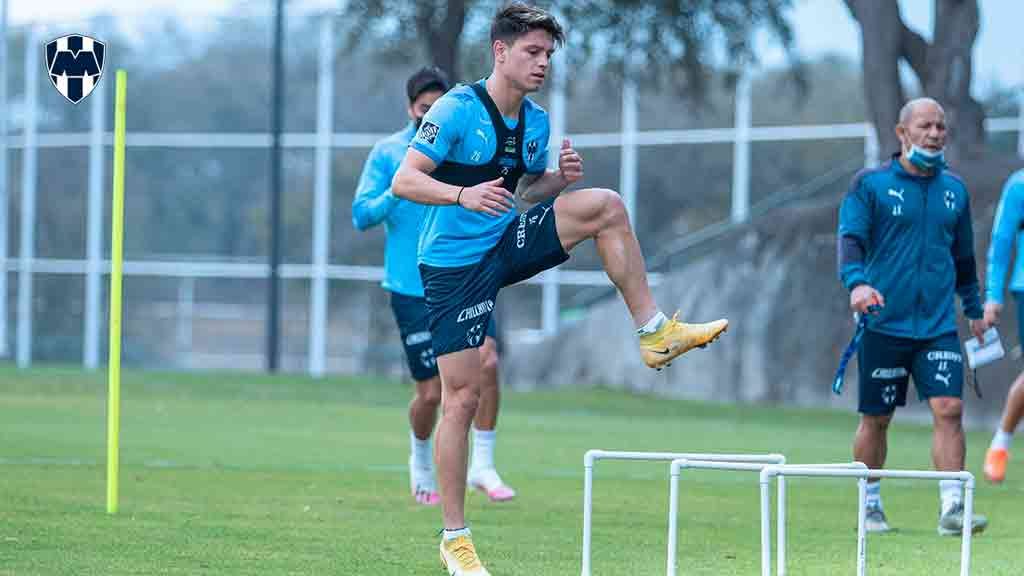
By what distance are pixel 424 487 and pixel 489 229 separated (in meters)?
3.31

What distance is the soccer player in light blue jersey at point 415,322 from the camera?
35.3 feet

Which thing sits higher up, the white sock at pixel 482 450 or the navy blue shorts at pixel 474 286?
the navy blue shorts at pixel 474 286

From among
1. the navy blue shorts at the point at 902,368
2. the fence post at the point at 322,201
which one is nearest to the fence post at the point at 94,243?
the fence post at the point at 322,201

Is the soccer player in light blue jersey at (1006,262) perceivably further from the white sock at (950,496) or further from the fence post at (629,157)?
the fence post at (629,157)

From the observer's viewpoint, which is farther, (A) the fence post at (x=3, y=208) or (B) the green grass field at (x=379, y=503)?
(A) the fence post at (x=3, y=208)

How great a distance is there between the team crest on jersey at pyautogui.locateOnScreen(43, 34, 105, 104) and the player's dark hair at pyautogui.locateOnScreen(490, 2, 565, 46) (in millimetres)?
2231

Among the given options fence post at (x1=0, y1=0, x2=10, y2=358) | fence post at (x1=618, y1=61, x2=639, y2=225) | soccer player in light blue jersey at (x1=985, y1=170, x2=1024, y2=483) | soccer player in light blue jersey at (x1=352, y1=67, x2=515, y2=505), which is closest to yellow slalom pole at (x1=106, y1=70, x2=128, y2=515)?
soccer player in light blue jersey at (x1=352, y1=67, x2=515, y2=505)

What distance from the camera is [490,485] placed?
1092 centimetres

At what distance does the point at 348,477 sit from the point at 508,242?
505 centimetres

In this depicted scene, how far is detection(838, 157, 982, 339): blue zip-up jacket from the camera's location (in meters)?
9.84

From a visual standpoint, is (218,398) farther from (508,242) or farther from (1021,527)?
(508,242)

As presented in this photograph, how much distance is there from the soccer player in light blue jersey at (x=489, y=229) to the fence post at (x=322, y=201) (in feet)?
107

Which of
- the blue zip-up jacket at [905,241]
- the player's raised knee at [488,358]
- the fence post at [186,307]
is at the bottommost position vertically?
the fence post at [186,307]

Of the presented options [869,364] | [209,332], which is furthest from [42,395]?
[209,332]
